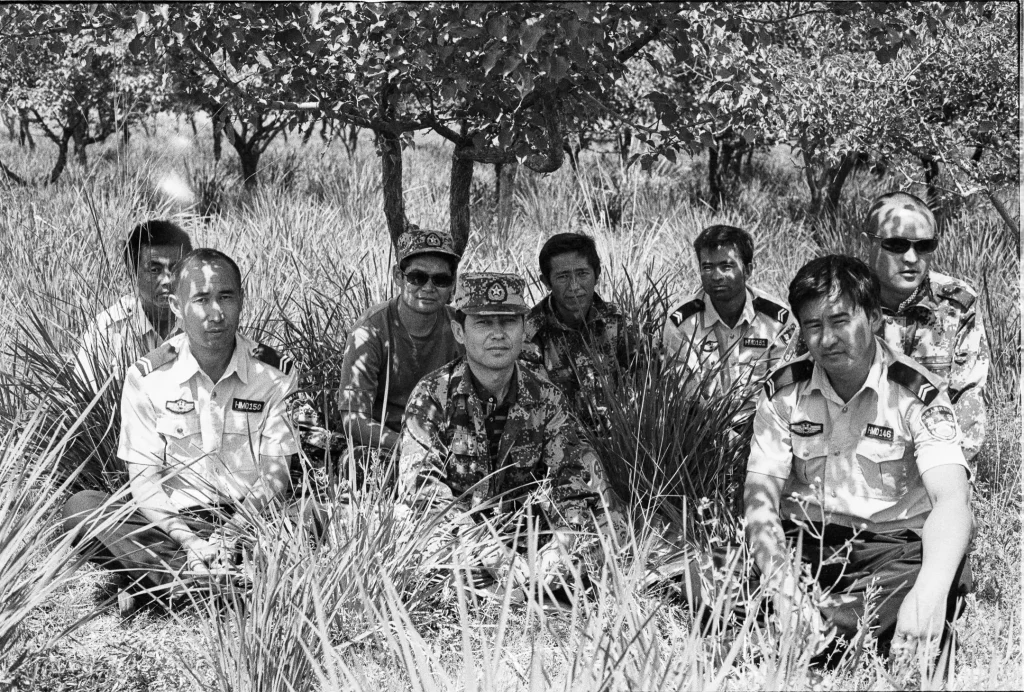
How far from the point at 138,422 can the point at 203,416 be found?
0.20 meters

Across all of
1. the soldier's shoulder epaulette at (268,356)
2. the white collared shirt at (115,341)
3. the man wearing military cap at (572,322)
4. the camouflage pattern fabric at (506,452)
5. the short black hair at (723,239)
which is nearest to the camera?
the camouflage pattern fabric at (506,452)

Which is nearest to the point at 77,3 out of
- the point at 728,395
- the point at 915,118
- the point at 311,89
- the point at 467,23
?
the point at 311,89

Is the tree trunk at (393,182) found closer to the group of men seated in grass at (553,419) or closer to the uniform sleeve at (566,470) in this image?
the group of men seated in grass at (553,419)

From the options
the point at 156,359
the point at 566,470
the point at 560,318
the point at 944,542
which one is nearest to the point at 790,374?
the point at 944,542

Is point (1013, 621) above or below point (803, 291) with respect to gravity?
below

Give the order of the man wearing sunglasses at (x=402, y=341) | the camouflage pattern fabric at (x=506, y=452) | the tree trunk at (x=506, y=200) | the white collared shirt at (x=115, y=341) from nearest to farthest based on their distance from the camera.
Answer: the camouflage pattern fabric at (x=506, y=452) → the white collared shirt at (x=115, y=341) → the man wearing sunglasses at (x=402, y=341) → the tree trunk at (x=506, y=200)

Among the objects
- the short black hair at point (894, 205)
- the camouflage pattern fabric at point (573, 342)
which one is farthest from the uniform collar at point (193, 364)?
the short black hair at point (894, 205)

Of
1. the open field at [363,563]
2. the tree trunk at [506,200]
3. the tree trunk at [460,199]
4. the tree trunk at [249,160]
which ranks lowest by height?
the open field at [363,563]

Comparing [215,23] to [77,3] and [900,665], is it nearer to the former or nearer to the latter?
[77,3]

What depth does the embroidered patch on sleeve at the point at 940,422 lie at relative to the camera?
285 centimetres

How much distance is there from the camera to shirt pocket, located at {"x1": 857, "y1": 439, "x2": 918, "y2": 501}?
118 inches

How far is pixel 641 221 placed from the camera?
8.65 metres

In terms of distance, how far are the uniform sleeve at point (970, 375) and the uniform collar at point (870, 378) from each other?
0.94 m

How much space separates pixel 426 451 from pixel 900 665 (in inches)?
60.1
